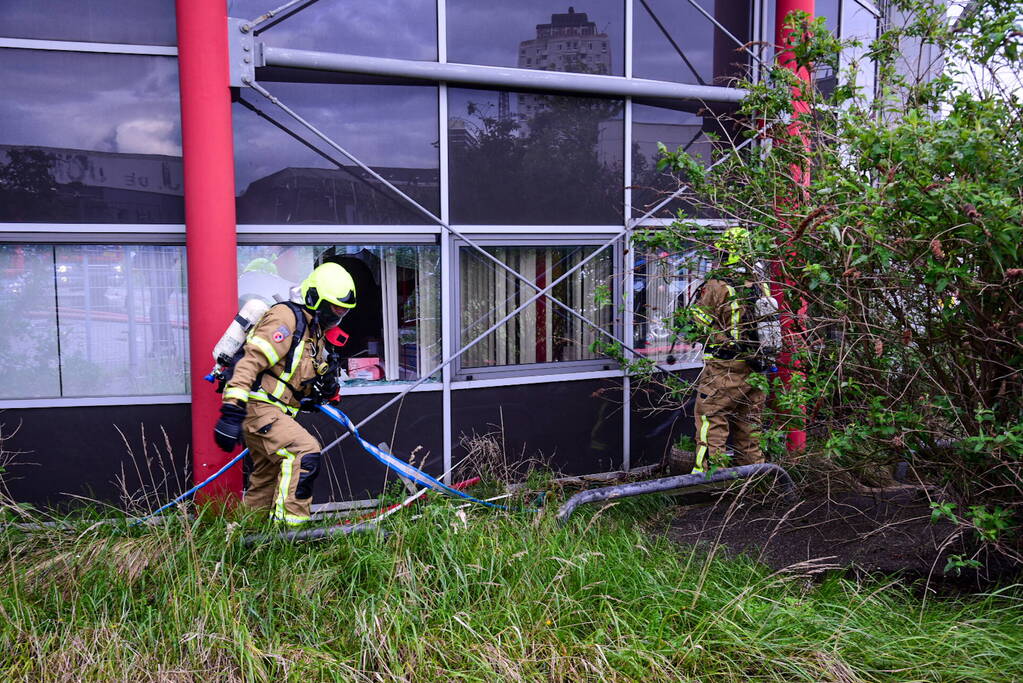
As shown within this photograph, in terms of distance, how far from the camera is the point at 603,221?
6879 millimetres

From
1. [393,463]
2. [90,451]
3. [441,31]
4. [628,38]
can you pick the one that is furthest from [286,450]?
[628,38]

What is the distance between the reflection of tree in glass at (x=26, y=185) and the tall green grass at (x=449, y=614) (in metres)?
2.23

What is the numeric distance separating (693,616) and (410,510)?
A: 1.81 m

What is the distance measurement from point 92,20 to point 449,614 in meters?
4.47

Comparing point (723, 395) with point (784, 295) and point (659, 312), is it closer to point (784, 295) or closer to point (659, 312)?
point (659, 312)

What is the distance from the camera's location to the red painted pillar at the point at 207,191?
522 centimetres

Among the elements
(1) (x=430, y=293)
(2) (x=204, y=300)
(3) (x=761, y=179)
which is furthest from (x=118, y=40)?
(3) (x=761, y=179)

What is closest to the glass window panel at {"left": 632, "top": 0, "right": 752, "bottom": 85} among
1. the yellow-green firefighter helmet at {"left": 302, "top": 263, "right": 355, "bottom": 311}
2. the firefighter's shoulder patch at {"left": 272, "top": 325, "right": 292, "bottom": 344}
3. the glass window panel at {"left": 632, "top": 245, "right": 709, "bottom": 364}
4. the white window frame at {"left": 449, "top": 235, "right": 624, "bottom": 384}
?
the white window frame at {"left": 449, "top": 235, "right": 624, "bottom": 384}

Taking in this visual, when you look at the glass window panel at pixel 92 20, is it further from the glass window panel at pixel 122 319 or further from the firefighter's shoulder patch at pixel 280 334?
the firefighter's shoulder patch at pixel 280 334

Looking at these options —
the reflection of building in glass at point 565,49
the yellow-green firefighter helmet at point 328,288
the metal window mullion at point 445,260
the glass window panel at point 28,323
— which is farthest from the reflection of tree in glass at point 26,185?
the reflection of building in glass at point 565,49

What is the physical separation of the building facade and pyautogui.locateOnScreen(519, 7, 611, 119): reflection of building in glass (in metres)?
0.02

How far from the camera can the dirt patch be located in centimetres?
440

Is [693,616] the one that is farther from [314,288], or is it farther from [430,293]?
[430,293]

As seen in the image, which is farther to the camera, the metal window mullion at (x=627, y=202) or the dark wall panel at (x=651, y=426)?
the dark wall panel at (x=651, y=426)
